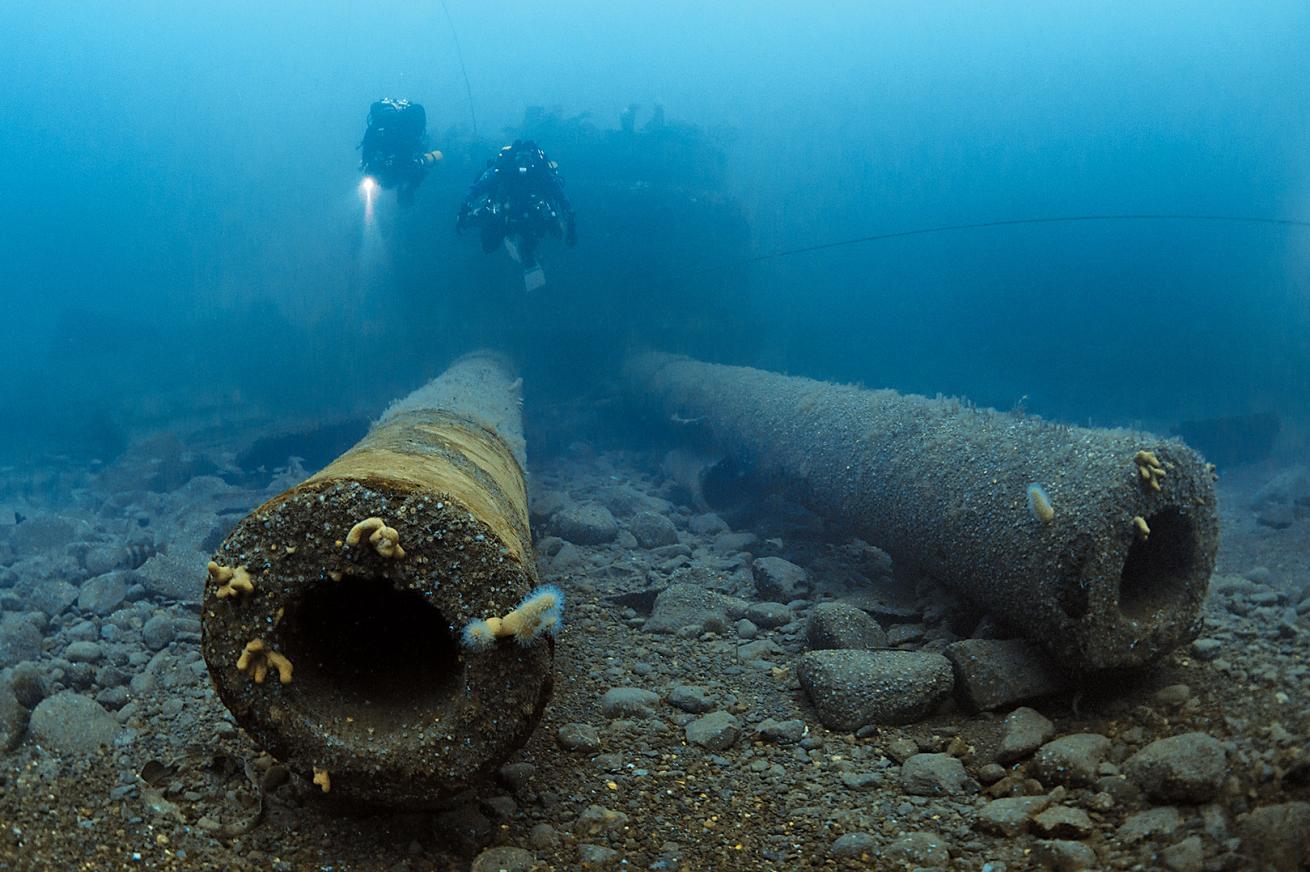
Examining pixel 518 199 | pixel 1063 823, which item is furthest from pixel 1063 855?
pixel 518 199

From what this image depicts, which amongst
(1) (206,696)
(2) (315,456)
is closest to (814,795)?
(1) (206,696)

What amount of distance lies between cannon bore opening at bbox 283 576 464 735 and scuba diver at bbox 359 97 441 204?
12219 mm

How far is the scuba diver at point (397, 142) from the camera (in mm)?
13211

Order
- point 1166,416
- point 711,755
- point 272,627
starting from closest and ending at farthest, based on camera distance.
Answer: point 272,627
point 711,755
point 1166,416

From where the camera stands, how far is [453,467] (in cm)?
281

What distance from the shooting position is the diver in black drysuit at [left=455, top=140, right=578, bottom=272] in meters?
11.3

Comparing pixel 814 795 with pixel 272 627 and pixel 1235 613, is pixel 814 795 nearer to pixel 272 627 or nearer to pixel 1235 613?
pixel 272 627

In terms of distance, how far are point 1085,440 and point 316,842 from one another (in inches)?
131

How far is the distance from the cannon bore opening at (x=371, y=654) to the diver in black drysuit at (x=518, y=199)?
9.98 meters

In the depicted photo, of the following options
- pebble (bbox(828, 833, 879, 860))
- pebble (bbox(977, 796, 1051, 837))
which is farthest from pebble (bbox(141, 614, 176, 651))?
pebble (bbox(977, 796, 1051, 837))

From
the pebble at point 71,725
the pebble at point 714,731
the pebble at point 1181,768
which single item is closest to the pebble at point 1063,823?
the pebble at point 1181,768

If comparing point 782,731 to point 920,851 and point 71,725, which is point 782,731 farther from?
point 71,725

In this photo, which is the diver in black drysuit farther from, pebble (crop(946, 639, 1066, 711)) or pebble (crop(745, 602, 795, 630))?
pebble (crop(946, 639, 1066, 711))

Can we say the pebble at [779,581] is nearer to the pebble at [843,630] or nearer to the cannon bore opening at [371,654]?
the pebble at [843,630]
